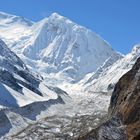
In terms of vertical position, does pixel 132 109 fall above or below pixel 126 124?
above

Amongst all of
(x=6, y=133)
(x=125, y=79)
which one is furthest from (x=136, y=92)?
(x=6, y=133)

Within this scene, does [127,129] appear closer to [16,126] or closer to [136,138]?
[136,138]

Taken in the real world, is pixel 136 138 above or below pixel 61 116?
below

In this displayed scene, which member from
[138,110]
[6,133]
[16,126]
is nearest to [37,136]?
[6,133]

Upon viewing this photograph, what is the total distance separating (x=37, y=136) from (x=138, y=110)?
194 ft

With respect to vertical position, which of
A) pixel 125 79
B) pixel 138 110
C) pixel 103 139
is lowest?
pixel 103 139

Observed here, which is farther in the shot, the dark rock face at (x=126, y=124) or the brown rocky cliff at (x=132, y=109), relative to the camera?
the brown rocky cliff at (x=132, y=109)

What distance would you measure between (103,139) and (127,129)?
225 inches

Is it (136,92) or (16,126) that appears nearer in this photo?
(136,92)

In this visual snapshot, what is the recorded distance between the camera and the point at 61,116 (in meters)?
168

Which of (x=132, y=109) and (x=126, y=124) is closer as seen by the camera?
(x=126, y=124)

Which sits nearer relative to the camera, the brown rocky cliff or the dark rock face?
the dark rock face

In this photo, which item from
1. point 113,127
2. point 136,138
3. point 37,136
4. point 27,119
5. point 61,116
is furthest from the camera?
point 61,116

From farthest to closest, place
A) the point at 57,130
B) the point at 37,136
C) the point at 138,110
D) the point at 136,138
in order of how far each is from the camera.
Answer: the point at 57,130, the point at 37,136, the point at 138,110, the point at 136,138
